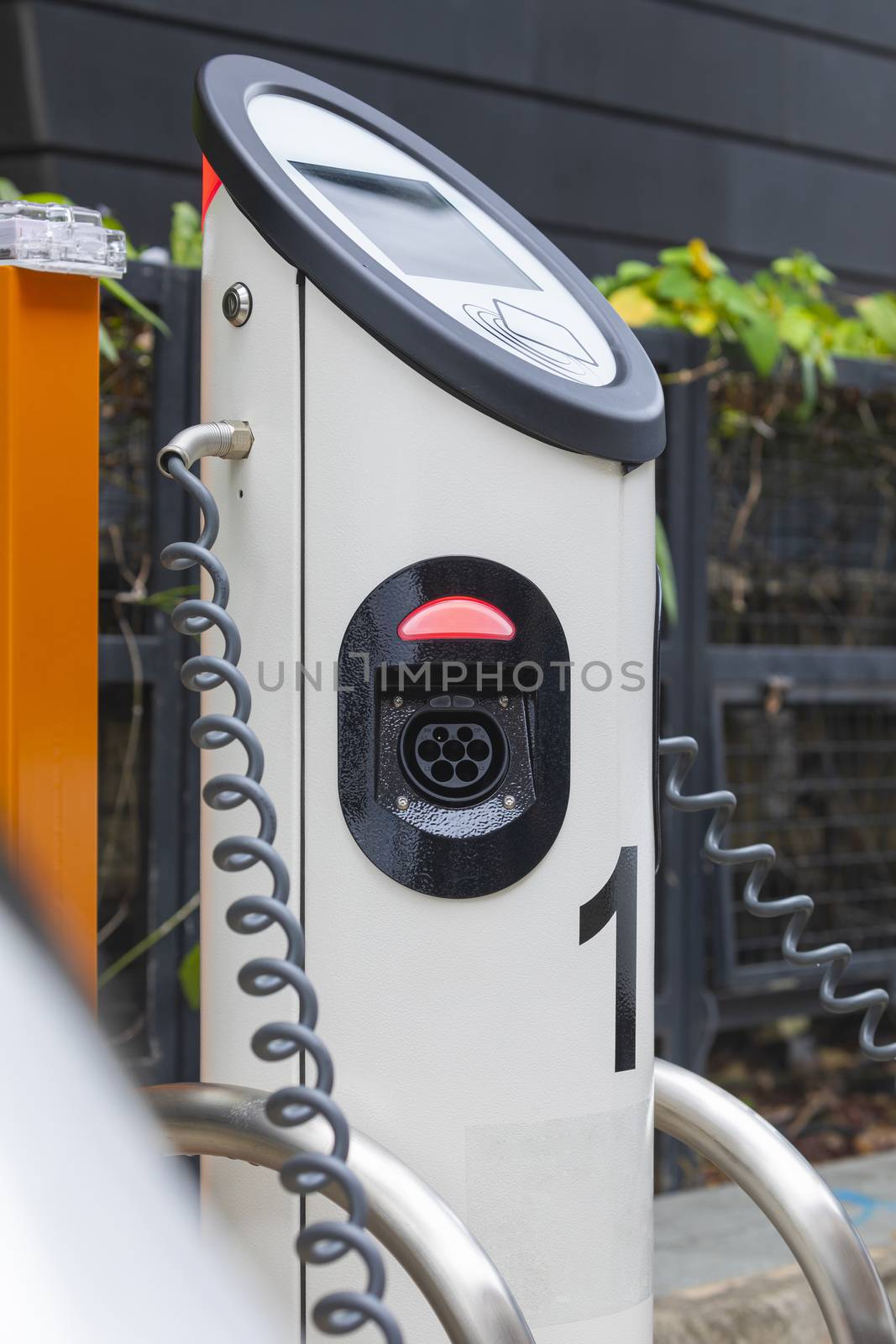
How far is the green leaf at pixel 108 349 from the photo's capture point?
1.92 meters

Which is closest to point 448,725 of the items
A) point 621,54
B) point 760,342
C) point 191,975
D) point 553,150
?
point 191,975

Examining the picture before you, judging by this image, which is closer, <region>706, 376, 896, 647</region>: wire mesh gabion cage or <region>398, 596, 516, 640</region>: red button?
<region>398, 596, 516, 640</region>: red button

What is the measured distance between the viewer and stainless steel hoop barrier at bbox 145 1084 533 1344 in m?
0.88

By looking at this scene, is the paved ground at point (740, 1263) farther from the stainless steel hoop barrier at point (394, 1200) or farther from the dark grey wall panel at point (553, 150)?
the dark grey wall panel at point (553, 150)

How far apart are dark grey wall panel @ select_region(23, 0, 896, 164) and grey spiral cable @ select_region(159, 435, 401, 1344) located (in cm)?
291

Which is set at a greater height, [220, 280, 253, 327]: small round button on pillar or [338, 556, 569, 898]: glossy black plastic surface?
[220, 280, 253, 327]: small round button on pillar

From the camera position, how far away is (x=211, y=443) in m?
1.08

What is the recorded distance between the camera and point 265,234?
3.51 feet

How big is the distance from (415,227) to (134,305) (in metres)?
0.81

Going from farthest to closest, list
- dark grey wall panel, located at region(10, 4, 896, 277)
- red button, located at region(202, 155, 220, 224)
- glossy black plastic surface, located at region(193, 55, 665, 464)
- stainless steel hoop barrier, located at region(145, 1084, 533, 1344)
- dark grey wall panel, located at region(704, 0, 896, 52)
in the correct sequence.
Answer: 1. dark grey wall panel, located at region(704, 0, 896, 52)
2. dark grey wall panel, located at region(10, 4, 896, 277)
3. red button, located at region(202, 155, 220, 224)
4. glossy black plastic surface, located at region(193, 55, 665, 464)
5. stainless steel hoop barrier, located at region(145, 1084, 533, 1344)

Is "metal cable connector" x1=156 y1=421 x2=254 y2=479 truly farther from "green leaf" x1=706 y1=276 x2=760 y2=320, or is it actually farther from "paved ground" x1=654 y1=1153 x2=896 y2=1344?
"green leaf" x1=706 y1=276 x2=760 y2=320

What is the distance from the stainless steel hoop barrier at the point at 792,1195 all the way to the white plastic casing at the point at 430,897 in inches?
3.6

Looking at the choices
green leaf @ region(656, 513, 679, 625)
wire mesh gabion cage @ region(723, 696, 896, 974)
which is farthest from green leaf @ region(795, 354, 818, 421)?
wire mesh gabion cage @ region(723, 696, 896, 974)

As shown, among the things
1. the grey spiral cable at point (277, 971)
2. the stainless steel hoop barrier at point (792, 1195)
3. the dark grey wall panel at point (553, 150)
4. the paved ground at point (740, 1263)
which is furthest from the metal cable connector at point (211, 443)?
the dark grey wall panel at point (553, 150)
